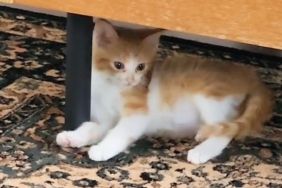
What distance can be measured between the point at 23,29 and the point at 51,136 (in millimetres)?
912

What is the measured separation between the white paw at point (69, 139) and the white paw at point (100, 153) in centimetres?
6

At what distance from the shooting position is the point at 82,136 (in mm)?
1751

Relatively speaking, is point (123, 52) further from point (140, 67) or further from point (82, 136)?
point (82, 136)

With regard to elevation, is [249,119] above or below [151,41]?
below

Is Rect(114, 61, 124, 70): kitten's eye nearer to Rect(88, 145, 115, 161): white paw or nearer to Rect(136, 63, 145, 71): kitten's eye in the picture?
Rect(136, 63, 145, 71): kitten's eye

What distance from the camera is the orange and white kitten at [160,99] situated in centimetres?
174

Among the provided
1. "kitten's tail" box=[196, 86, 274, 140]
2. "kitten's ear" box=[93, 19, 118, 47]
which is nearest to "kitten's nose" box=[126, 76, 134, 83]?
"kitten's ear" box=[93, 19, 118, 47]

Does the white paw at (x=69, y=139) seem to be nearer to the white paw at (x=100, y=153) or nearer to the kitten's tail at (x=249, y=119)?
the white paw at (x=100, y=153)

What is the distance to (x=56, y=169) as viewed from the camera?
1.64m

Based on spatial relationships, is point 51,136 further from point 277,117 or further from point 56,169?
point 277,117

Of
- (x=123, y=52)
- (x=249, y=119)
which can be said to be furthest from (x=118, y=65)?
(x=249, y=119)

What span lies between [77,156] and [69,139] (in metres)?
0.05

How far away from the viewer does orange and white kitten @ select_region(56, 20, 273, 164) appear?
1.74 m

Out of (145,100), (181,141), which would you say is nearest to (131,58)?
(145,100)
